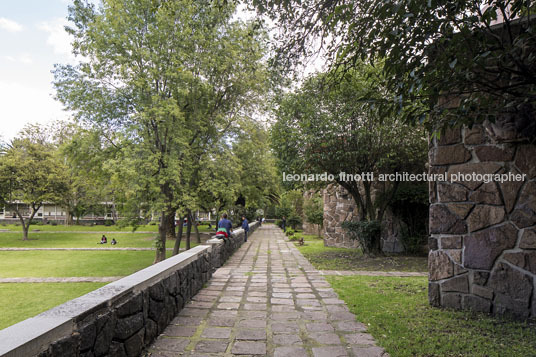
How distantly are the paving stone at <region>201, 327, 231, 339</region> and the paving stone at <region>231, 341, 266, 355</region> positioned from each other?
0.28m

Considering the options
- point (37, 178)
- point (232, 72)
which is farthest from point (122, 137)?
point (37, 178)

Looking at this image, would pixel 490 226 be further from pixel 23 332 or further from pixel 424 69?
pixel 23 332

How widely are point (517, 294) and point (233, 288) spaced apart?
14.1 feet

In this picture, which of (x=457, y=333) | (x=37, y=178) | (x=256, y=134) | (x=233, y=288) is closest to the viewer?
(x=457, y=333)

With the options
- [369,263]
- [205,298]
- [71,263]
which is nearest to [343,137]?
[369,263]

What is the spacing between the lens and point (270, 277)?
730cm

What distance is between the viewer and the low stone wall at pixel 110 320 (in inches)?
73.7

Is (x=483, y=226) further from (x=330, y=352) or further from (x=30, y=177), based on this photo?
(x=30, y=177)

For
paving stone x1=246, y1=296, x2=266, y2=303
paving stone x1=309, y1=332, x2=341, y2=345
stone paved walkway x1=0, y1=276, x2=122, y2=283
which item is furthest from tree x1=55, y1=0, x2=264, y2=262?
paving stone x1=309, y1=332, x2=341, y2=345

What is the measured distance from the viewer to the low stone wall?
187cm

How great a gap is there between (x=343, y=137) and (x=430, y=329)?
6.85 meters

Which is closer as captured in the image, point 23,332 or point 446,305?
point 23,332

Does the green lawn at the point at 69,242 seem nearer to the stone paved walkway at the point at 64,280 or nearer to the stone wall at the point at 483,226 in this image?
the stone paved walkway at the point at 64,280

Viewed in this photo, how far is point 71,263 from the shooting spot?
12758 mm
